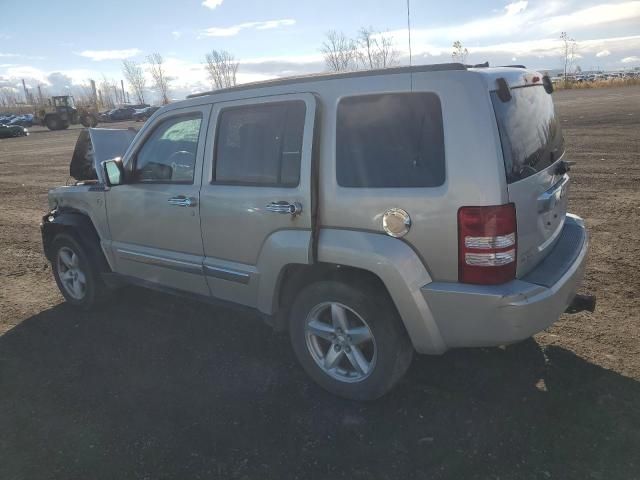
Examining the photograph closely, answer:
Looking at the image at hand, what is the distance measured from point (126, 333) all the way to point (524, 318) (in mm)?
3251

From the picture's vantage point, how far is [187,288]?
3959 mm

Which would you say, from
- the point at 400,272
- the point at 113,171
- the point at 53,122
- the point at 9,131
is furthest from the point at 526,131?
the point at 53,122

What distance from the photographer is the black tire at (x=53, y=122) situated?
4478 centimetres

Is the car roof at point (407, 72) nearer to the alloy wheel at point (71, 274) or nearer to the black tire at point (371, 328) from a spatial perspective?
the black tire at point (371, 328)

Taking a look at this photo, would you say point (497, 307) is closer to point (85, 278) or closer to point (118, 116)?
point (85, 278)

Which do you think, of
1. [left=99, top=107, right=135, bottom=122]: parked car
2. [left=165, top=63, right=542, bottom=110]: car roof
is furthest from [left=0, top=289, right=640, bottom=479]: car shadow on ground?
[left=99, top=107, right=135, bottom=122]: parked car

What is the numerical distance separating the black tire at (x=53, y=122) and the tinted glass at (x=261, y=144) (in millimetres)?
48257

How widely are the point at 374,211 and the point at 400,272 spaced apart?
371mm

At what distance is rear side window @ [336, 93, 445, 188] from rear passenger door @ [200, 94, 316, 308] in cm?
24

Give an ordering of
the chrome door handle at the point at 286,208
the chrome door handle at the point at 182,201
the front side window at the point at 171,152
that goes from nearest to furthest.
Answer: the chrome door handle at the point at 286,208
the chrome door handle at the point at 182,201
the front side window at the point at 171,152

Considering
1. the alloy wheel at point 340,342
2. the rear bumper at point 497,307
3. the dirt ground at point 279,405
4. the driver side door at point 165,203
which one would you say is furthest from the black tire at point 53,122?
the rear bumper at point 497,307

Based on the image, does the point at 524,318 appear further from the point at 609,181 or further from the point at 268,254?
the point at 609,181

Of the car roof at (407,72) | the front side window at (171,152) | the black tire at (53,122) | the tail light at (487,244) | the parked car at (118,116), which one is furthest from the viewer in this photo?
the parked car at (118,116)

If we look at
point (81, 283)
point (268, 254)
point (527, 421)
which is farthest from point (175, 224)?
point (527, 421)
